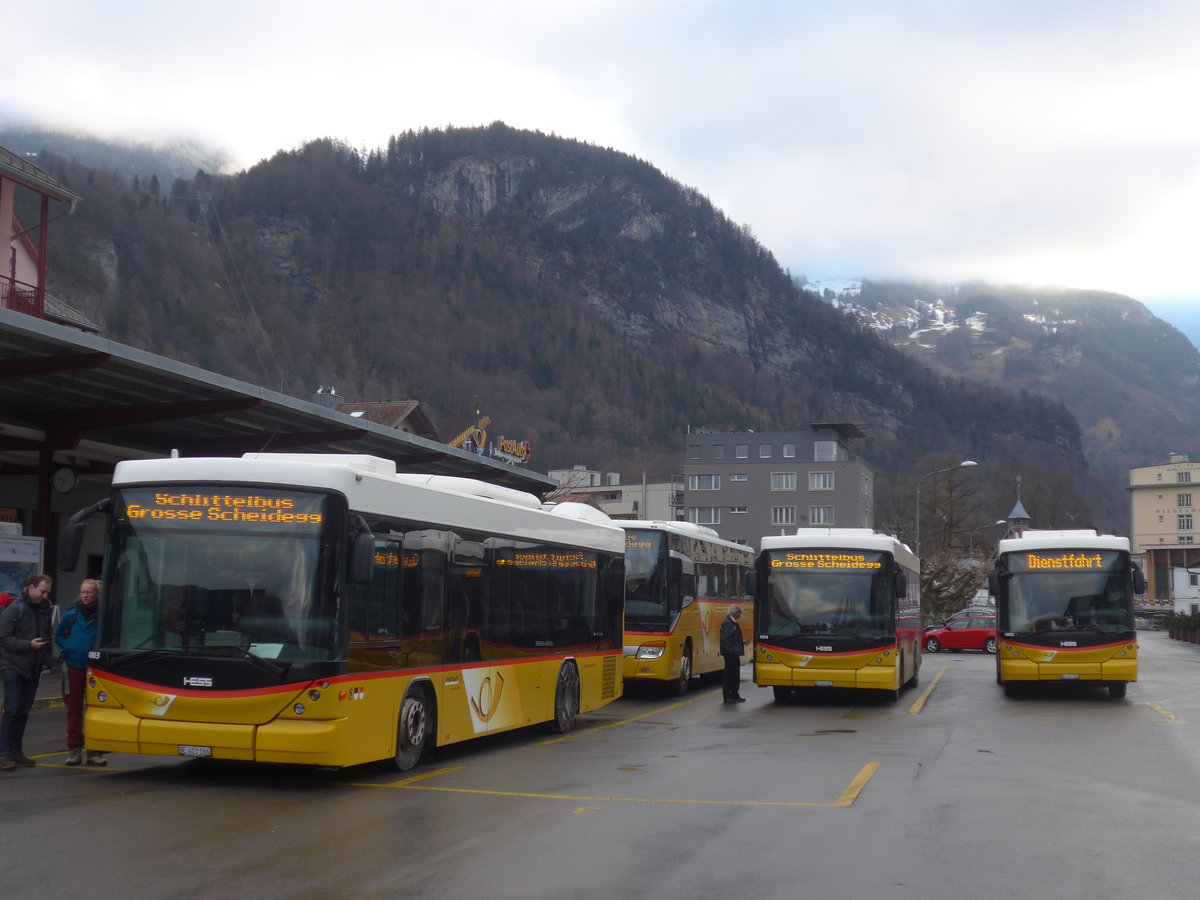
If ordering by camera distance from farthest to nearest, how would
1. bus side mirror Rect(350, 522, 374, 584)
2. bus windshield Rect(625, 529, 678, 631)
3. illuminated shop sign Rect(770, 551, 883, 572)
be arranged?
bus windshield Rect(625, 529, 678, 631) → illuminated shop sign Rect(770, 551, 883, 572) → bus side mirror Rect(350, 522, 374, 584)

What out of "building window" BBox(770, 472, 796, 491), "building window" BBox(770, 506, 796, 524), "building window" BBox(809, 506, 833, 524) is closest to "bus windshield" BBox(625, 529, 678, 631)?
"building window" BBox(809, 506, 833, 524)

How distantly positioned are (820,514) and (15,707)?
99111 mm

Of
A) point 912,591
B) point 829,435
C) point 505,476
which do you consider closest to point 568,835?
point 912,591

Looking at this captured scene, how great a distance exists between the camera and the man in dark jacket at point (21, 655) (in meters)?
11.1

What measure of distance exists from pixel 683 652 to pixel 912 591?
18.6ft

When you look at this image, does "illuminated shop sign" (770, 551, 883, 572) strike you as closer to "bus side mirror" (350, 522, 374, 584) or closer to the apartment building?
"bus side mirror" (350, 522, 374, 584)

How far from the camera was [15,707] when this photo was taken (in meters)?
11.4

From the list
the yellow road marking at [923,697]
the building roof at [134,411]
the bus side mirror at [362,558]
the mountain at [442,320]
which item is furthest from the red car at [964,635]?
the mountain at [442,320]

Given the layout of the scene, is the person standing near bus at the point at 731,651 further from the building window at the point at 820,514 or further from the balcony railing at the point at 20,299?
the building window at the point at 820,514

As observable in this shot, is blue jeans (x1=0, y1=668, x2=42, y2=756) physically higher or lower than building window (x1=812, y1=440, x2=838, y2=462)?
lower

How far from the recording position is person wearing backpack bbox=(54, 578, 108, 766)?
37.4ft

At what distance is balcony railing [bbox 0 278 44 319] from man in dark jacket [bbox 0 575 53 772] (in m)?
22.7

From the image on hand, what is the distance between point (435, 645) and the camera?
12.1 m

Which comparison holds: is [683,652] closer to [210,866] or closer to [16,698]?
[16,698]
